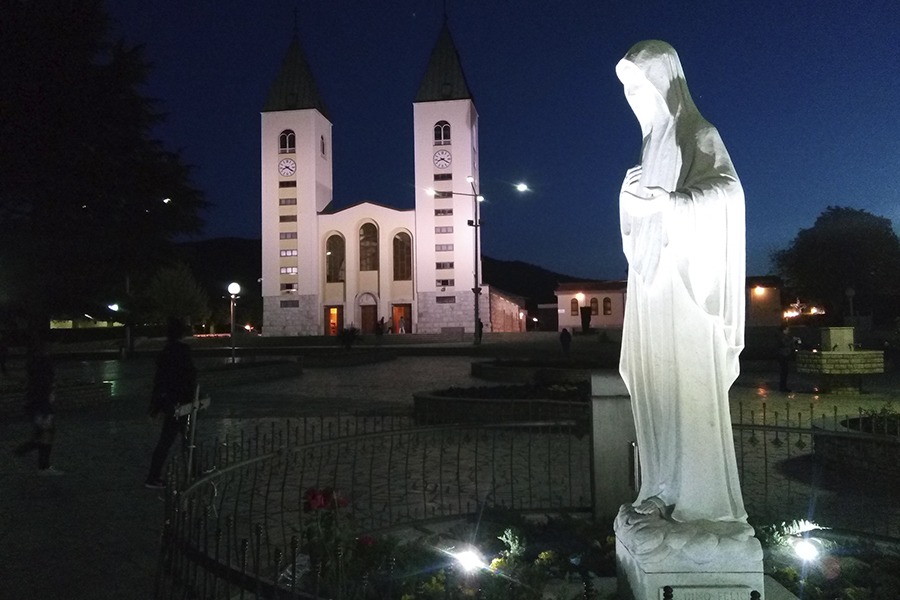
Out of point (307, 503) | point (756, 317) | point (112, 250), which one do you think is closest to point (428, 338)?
point (756, 317)

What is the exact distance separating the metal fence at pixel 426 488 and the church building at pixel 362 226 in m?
49.2

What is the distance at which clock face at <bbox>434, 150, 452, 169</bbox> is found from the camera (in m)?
60.0

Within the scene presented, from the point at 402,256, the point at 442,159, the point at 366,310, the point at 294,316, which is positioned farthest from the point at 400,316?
the point at 442,159

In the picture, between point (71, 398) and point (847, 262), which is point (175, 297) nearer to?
point (71, 398)

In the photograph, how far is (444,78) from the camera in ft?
201

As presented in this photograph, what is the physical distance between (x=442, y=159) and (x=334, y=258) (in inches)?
507

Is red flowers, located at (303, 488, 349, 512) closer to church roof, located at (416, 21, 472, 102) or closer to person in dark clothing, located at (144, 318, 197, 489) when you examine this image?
person in dark clothing, located at (144, 318, 197, 489)

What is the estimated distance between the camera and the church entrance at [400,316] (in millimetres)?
60031

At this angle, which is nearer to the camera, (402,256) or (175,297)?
(175,297)

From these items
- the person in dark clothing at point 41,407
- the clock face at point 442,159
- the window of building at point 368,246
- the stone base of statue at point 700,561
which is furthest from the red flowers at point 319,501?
the window of building at point 368,246

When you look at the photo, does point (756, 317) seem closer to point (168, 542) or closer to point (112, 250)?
point (112, 250)

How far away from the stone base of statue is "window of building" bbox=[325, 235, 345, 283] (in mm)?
60113

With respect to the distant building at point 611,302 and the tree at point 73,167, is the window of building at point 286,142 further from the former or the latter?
the tree at point 73,167

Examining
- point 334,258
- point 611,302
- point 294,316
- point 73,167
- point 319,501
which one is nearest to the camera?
A: point 319,501
